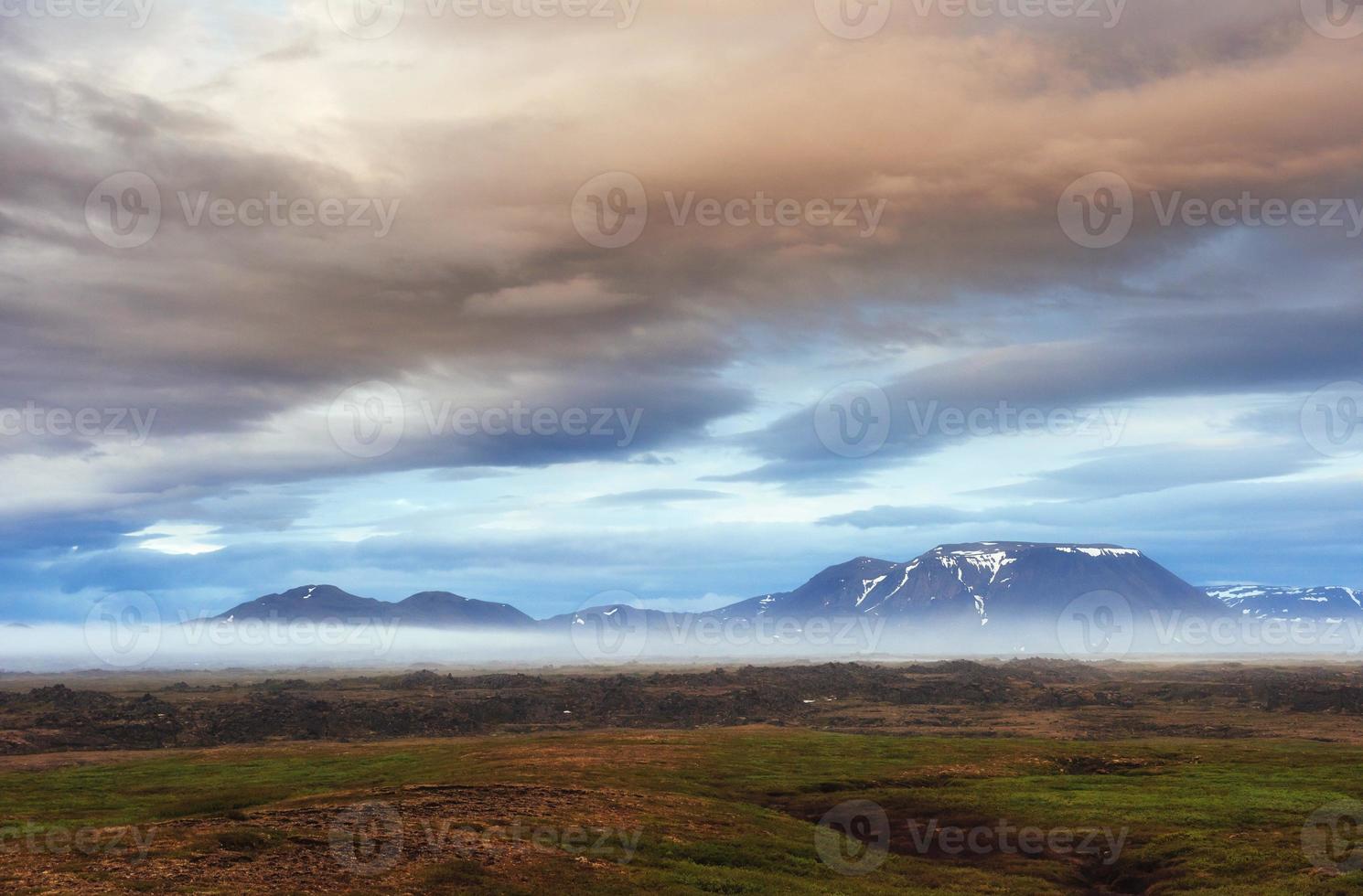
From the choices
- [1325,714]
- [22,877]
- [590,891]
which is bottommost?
[1325,714]

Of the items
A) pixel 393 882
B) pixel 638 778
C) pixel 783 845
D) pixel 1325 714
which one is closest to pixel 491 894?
pixel 393 882

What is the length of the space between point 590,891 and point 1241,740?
126914 mm

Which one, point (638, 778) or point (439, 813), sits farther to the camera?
point (638, 778)

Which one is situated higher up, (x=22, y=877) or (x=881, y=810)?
(x=22, y=877)

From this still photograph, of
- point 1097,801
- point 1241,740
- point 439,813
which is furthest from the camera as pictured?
point 1241,740

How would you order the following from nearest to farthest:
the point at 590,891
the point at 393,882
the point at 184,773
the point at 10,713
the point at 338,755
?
the point at 393,882
the point at 590,891
the point at 184,773
the point at 338,755
the point at 10,713

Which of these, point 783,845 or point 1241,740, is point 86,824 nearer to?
point 783,845

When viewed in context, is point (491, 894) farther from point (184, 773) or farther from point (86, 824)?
point (184, 773)

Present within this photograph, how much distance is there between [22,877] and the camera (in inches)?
1603

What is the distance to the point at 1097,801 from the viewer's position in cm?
8000

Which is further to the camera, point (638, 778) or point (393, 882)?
point (638, 778)

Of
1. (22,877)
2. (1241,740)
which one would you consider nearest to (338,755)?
(22,877)

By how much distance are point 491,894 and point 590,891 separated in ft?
16.6

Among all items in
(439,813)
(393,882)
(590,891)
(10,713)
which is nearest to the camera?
(393,882)
